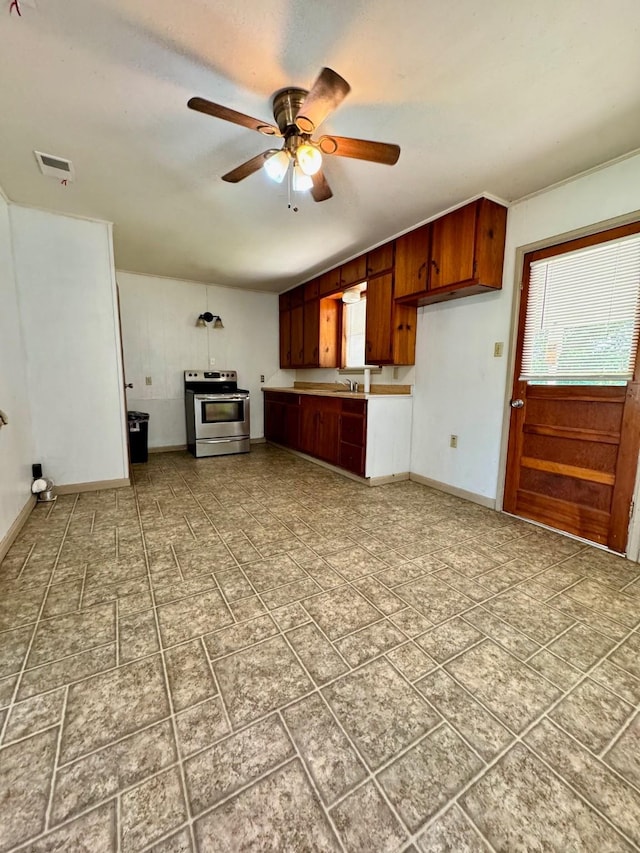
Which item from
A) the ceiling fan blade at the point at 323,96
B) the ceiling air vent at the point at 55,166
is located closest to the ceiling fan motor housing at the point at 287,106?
the ceiling fan blade at the point at 323,96

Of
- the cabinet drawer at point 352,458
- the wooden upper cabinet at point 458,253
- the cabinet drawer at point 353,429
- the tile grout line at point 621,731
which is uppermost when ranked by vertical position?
the wooden upper cabinet at point 458,253

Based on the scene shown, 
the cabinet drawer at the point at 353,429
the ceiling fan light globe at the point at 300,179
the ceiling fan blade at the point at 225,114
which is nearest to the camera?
the ceiling fan blade at the point at 225,114

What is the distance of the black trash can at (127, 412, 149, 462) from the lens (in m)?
4.29

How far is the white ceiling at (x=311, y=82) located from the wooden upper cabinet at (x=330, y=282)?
1443 millimetres

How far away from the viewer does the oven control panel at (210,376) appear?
5.00 metres

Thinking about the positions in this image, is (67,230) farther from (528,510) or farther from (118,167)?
(528,510)

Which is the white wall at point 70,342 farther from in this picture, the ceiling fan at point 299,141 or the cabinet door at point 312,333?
the cabinet door at point 312,333

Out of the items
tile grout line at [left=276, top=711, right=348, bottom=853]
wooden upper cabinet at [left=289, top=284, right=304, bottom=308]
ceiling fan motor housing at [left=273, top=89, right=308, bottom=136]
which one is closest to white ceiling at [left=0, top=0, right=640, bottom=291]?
ceiling fan motor housing at [left=273, top=89, right=308, bottom=136]

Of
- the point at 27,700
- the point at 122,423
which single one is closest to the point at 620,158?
the point at 27,700

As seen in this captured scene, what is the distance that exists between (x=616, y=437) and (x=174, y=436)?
193 inches

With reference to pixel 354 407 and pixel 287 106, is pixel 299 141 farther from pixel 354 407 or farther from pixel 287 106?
pixel 354 407

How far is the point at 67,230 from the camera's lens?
2.99 m

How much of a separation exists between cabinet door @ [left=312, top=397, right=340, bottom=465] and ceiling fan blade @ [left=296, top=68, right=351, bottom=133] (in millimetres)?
2587

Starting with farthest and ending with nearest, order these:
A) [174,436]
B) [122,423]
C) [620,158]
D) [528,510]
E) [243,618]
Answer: [174,436], [122,423], [528,510], [620,158], [243,618]
